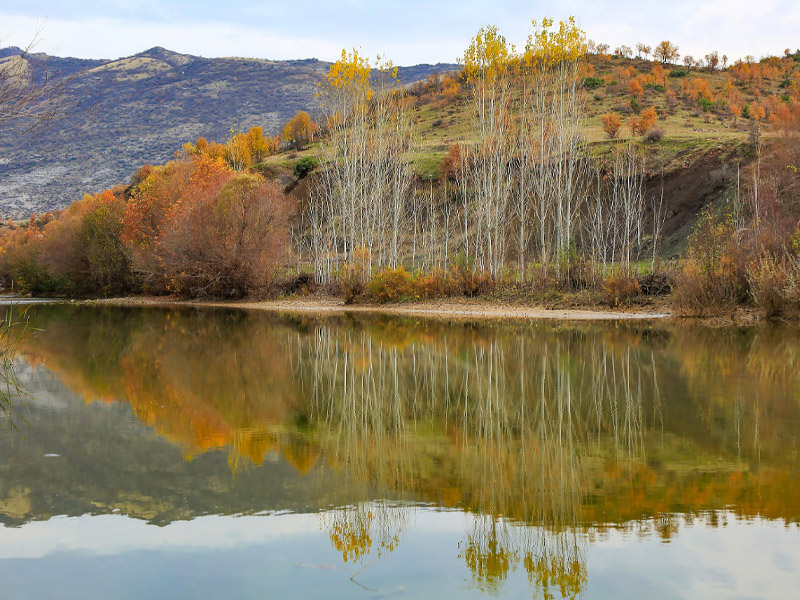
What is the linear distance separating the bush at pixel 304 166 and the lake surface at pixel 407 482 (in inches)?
2215

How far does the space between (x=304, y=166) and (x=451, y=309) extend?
136ft

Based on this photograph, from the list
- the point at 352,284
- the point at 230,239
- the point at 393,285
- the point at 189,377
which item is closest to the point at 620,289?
the point at 393,285

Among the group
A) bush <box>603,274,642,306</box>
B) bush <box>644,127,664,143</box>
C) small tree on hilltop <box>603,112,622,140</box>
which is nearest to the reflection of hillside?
bush <box>603,274,642,306</box>

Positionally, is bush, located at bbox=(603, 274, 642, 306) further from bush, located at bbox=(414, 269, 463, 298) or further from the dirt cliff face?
the dirt cliff face

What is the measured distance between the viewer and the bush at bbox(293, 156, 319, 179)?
226 feet

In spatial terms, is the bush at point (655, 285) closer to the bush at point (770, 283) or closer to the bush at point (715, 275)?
the bush at point (715, 275)

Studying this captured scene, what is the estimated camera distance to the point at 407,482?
6.66m

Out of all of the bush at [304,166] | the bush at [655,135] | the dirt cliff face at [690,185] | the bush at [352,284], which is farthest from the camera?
the bush at [304,166]

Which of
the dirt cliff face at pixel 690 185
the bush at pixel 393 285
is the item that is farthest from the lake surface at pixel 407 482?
the dirt cliff face at pixel 690 185

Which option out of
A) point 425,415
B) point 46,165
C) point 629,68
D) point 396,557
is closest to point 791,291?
point 425,415

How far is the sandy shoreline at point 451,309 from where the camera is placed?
27075 millimetres

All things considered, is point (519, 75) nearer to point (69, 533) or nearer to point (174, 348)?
point (174, 348)

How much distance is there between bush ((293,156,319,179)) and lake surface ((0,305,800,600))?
5626cm

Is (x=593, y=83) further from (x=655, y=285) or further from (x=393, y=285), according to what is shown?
(x=655, y=285)
